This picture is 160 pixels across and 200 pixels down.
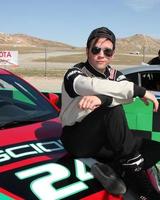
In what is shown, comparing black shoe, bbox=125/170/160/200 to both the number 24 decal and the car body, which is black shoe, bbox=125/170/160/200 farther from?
the car body

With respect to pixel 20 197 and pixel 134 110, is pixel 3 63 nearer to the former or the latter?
pixel 134 110

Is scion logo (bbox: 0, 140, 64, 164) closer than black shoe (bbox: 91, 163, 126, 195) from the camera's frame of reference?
No

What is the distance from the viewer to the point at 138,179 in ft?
9.89

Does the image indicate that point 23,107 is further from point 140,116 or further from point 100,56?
point 140,116

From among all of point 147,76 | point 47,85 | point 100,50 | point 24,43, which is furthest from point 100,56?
point 24,43

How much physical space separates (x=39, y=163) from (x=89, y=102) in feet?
1.63

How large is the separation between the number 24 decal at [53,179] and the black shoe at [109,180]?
9 cm

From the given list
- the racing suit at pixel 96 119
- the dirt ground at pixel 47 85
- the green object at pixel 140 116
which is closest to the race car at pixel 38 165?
the racing suit at pixel 96 119

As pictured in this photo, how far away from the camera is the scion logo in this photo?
300 centimetres

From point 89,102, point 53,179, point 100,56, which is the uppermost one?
point 100,56

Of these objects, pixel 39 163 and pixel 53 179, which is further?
pixel 39 163

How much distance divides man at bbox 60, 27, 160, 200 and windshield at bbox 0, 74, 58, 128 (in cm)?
60

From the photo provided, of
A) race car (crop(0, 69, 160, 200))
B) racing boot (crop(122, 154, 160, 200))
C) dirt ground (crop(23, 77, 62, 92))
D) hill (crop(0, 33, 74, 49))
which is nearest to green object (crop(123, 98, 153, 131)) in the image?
race car (crop(0, 69, 160, 200))

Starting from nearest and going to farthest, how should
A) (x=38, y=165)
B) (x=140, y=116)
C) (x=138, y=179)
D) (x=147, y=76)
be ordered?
(x=38, y=165) → (x=138, y=179) → (x=140, y=116) → (x=147, y=76)
